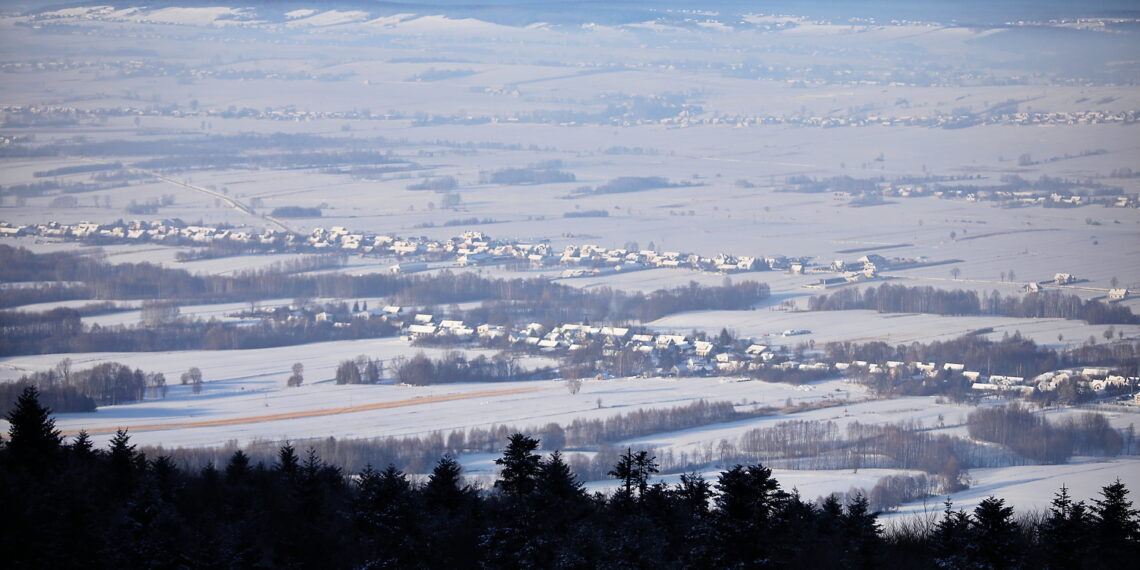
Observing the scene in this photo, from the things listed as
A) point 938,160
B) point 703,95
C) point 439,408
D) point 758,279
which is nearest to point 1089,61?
point 703,95

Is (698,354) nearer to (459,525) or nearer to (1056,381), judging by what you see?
(1056,381)

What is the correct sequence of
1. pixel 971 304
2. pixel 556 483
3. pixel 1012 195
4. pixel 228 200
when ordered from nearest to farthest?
pixel 556 483, pixel 971 304, pixel 228 200, pixel 1012 195

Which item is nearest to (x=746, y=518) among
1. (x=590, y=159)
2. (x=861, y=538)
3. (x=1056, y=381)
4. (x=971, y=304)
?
(x=861, y=538)

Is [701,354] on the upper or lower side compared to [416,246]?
lower

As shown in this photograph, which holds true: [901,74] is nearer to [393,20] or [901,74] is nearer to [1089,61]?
[1089,61]

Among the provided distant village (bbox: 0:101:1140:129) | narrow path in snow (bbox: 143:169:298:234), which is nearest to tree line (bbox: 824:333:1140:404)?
narrow path in snow (bbox: 143:169:298:234)

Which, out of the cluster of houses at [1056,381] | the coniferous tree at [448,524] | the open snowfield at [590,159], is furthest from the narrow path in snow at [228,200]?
the coniferous tree at [448,524]
